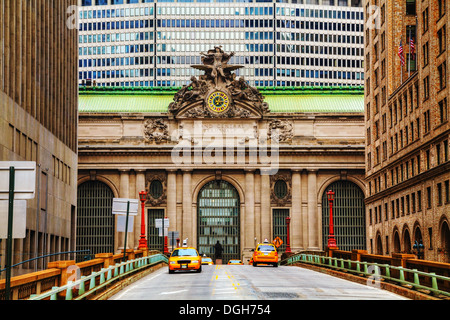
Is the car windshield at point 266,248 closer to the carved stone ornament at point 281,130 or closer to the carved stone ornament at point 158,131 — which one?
the carved stone ornament at point 281,130

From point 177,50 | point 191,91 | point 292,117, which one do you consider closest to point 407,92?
point 292,117

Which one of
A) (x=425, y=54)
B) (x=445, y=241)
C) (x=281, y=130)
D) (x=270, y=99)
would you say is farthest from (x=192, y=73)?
(x=445, y=241)

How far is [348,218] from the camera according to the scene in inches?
3531

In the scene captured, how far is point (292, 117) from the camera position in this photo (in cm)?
9019

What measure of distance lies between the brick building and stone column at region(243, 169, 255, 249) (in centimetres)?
1277

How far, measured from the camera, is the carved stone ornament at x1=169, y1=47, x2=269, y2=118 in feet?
292

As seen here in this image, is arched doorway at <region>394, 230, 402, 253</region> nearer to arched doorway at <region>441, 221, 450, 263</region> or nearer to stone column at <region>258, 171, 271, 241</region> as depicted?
arched doorway at <region>441, 221, 450, 263</region>

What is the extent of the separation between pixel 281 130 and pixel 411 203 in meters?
25.5

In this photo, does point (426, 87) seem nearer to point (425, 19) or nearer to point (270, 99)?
point (425, 19)

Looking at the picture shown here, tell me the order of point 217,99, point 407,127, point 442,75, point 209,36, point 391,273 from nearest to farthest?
1. point 391,273
2. point 442,75
3. point 407,127
4. point 217,99
5. point 209,36

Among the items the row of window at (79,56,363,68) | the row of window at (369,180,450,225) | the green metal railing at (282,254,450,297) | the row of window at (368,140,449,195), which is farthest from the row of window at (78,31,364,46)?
the green metal railing at (282,254,450,297)

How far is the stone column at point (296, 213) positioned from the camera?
89.6m

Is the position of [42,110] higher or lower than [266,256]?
higher

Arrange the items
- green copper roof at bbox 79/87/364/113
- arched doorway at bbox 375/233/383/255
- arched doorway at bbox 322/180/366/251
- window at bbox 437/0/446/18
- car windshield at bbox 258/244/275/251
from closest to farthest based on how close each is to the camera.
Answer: window at bbox 437/0/446/18
car windshield at bbox 258/244/275/251
arched doorway at bbox 375/233/383/255
arched doorway at bbox 322/180/366/251
green copper roof at bbox 79/87/364/113
